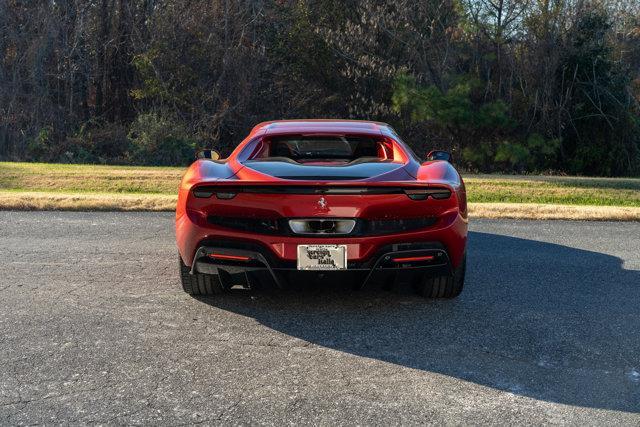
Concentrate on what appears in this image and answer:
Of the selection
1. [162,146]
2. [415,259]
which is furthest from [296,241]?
[162,146]

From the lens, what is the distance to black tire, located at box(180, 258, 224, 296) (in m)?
5.36

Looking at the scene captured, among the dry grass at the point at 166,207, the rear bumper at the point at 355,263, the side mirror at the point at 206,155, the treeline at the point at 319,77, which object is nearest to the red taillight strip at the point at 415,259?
the rear bumper at the point at 355,263

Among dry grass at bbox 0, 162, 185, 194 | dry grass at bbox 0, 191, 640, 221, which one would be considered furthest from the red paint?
dry grass at bbox 0, 162, 185, 194

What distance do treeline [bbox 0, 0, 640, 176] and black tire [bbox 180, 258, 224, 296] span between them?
49.2ft

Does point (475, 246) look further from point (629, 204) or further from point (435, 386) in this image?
point (629, 204)

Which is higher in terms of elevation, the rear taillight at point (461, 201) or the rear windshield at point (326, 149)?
the rear windshield at point (326, 149)

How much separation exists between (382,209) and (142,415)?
6.99 feet

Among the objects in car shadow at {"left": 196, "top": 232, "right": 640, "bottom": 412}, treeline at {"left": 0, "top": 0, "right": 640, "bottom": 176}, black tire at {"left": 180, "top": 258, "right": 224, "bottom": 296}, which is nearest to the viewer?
car shadow at {"left": 196, "top": 232, "right": 640, "bottom": 412}

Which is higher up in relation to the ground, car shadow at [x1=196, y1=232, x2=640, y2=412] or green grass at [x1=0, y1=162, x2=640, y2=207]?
car shadow at [x1=196, y1=232, x2=640, y2=412]

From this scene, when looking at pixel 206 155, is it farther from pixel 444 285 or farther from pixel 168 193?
pixel 168 193

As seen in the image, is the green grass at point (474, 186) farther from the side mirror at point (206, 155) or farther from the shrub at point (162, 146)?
the side mirror at point (206, 155)

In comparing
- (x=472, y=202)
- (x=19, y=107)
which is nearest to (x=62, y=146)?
(x=19, y=107)

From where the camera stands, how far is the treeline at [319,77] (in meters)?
20.5

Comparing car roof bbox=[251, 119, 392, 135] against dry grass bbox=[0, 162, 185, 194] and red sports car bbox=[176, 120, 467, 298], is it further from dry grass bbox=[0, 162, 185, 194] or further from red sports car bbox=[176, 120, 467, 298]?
dry grass bbox=[0, 162, 185, 194]
